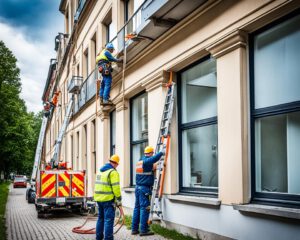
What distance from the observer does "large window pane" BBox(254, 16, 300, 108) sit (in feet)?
19.2

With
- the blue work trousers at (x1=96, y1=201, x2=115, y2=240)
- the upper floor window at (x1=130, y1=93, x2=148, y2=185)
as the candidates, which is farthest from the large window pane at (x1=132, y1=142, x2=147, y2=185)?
the blue work trousers at (x1=96, y1=201, x2=115, y2=240)

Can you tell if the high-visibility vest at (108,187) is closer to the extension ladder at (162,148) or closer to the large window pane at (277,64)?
the extension ladder at (162,148)

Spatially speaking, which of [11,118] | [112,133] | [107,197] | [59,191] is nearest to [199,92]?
[107,197]

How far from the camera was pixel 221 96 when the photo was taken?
23.6 feet

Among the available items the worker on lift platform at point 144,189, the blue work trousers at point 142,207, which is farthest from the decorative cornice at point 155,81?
the blue work trousers at point 142,207

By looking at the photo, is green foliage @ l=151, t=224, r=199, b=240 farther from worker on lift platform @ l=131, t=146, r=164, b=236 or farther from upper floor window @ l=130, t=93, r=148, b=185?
upper floor window @ l=130, t=93, r=148, b=185

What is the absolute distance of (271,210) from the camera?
5.65 metres

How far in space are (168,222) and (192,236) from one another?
1.17m

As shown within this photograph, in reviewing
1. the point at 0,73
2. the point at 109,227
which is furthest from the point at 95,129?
the point at 0,73

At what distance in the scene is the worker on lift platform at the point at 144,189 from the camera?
8656 millimetres

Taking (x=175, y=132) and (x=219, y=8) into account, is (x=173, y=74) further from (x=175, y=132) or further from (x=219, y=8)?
(x=219, y=8)

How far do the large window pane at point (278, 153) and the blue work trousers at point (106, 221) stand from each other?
3.06 m

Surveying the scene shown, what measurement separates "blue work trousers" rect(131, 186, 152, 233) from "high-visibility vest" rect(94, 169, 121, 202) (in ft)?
3.18

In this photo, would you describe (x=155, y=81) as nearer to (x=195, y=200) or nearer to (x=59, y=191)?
(x=195, y=200)
